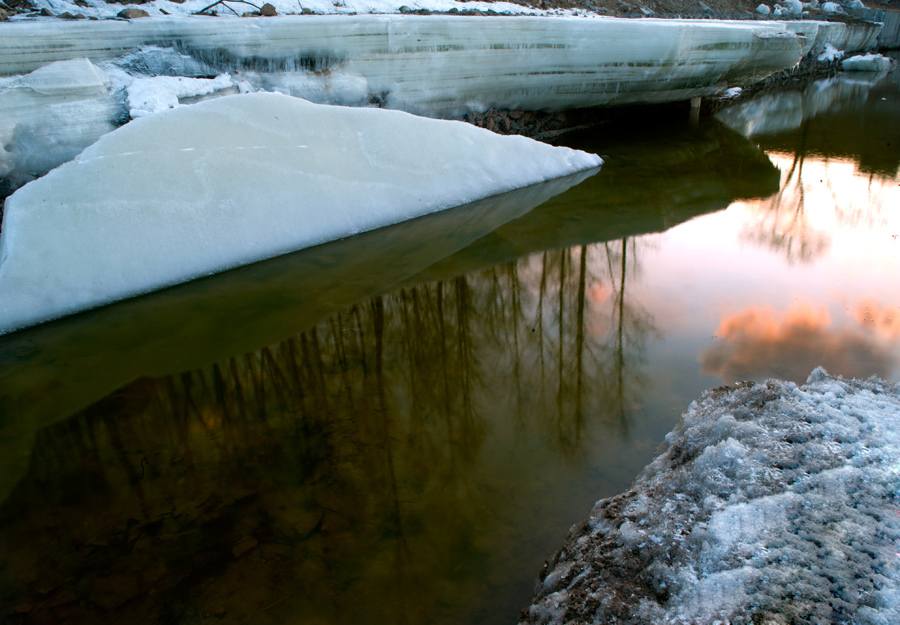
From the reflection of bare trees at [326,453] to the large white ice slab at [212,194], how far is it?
108 cm

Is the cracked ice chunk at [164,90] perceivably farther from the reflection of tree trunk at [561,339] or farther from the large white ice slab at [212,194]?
the reflection of tree trunk at [561,339]

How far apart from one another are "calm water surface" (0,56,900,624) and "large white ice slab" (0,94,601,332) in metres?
0.18

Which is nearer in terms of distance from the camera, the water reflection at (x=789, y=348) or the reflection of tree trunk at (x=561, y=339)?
the reflection of tree trunk at (x=561, y=339)

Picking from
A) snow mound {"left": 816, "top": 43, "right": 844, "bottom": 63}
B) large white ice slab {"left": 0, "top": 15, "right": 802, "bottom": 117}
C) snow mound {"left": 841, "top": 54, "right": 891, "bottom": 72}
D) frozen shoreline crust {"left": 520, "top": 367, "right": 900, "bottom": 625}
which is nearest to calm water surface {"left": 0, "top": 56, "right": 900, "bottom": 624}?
frozen shoreline crust {"left": 520, "top": 367, "right": 900, "bottom": 625}

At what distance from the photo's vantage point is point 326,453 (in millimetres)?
2379

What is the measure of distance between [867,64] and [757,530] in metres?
17.9

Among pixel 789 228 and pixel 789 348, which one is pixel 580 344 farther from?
pixel 789 228

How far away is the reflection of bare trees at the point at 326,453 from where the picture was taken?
1868 mm

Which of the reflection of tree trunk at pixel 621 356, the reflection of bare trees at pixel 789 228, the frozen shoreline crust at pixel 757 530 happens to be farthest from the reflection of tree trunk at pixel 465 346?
the reflection of bare trees at pixel 789 228

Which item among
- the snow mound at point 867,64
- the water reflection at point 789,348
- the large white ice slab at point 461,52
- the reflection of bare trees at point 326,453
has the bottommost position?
the reflection of bare trees at point 326,453

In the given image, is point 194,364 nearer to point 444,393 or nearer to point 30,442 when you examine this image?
point 30,442

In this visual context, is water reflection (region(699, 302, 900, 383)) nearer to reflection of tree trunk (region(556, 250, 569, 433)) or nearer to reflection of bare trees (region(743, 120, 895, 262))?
reflection of tree trunk (region(556, 250, 569, 433))

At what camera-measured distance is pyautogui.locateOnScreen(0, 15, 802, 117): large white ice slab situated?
4492 millimetres

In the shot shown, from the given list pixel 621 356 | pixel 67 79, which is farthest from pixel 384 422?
pixel 67 79
